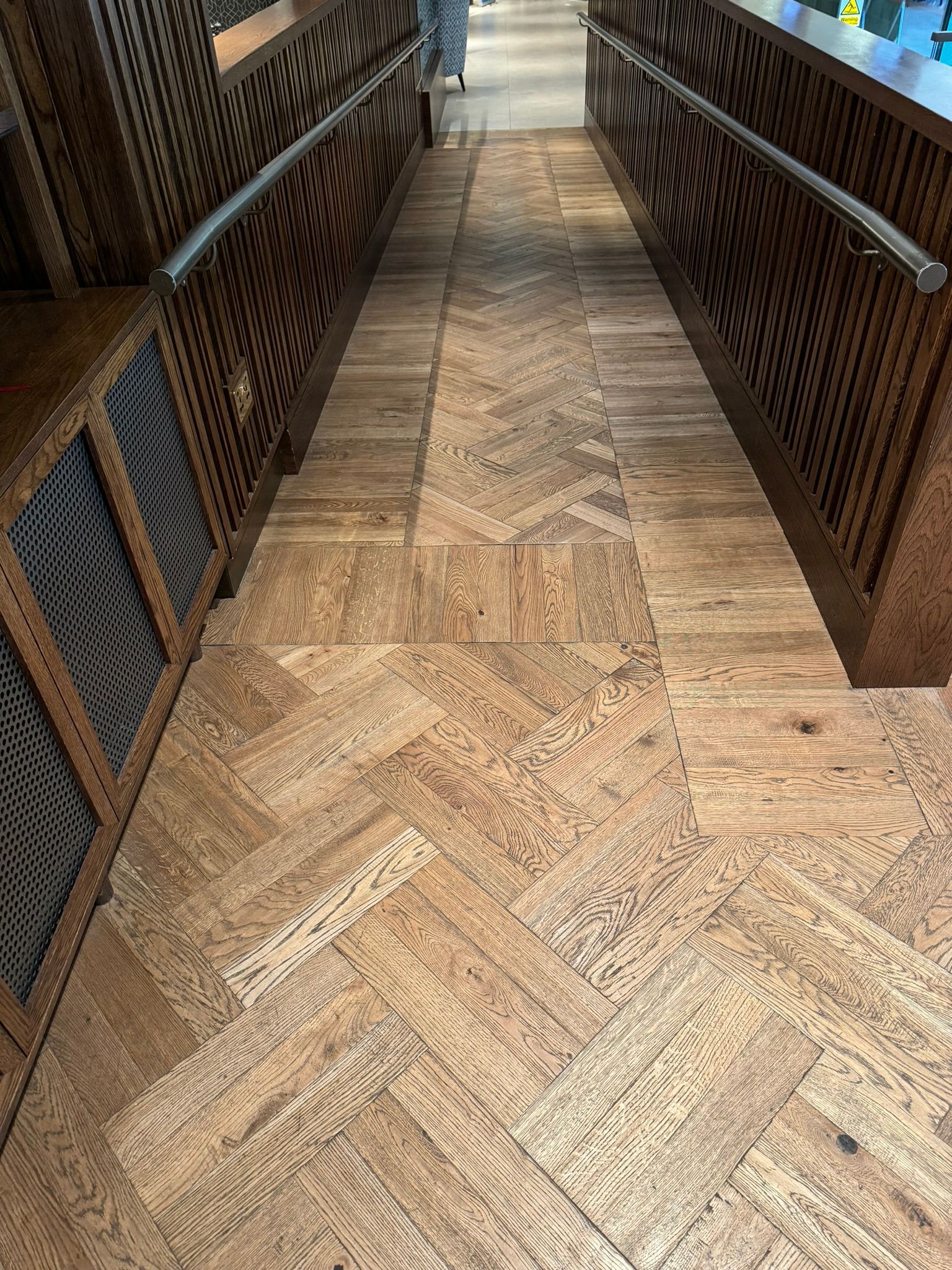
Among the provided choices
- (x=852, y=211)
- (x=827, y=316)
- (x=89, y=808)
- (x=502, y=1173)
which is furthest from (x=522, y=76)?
(x=502, y=1173)

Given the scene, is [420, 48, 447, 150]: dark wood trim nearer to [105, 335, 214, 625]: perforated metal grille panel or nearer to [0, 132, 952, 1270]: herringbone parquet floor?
[0, 132, 952, 1270]: herringbone parquet floor

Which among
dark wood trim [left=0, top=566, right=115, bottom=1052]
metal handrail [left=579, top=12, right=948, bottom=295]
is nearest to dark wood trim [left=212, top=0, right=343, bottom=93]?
metal handrail [left=579, top=12, right=948, bottom=295]

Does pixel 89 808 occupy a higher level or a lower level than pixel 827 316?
lower

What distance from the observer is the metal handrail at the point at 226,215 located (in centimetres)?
138

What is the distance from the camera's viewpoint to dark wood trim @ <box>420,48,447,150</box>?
15.8 ft

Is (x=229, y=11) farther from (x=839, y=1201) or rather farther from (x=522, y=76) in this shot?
(x=522, y=76)

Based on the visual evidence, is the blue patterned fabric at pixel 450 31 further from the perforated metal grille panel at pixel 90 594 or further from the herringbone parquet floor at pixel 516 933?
the perforated metal grille panel at pixel 90 594

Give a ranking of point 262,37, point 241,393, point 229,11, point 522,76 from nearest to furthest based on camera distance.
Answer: point 241,393 → point 262,37 → point 229,11 → point 522,76

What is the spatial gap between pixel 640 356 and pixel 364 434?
910mm

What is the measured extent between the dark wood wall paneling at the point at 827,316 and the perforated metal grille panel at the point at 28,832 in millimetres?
1234

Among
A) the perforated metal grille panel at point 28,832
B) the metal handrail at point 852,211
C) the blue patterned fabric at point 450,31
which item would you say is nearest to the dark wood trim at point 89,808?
the perforated metal grille panel at point 28,832

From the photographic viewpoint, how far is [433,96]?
5.14m

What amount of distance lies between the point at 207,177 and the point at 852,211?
1.12 meters

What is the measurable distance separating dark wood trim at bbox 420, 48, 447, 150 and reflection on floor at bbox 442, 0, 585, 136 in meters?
0.11
